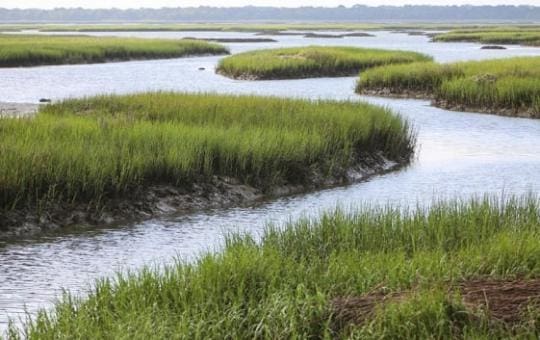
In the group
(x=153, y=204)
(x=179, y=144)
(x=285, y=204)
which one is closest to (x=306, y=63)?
(x=179, y=144)

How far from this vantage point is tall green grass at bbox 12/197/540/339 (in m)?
7.54

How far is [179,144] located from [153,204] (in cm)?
172

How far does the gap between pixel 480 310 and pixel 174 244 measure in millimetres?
6271

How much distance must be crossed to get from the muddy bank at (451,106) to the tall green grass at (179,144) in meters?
8.57

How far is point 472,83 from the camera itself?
34125 mm

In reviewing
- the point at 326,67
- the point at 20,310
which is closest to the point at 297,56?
the point at 326,67

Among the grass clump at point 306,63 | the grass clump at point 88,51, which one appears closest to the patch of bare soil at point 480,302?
the grass clump at point 306,63

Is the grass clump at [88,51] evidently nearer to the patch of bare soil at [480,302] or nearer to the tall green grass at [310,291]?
the tall green grass at [310,291]

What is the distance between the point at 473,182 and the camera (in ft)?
60.2

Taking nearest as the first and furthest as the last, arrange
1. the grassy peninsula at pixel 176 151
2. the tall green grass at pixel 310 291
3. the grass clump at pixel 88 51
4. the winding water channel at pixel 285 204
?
the tall green grass at pixel 310 291, the winding water channel at pixel 285 204, the grassy peninsula at pixel 176 151, the grass clump at pixel 88 51

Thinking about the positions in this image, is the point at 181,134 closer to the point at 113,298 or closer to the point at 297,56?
the point at 113,298

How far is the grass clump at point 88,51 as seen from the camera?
57.3 metres

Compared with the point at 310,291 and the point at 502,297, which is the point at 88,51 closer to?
the point at 310,291

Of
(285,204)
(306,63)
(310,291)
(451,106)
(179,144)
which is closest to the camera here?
(310,291)
